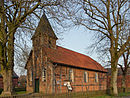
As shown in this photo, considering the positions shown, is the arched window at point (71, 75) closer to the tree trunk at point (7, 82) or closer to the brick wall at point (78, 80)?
the brick wall at point (78, 80)

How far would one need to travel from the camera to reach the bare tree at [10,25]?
12789 mm

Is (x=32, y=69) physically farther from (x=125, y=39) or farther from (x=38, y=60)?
(x=125, y=39)

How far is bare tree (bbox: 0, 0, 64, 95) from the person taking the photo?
12789 millimetres

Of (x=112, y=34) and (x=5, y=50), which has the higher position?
(x=112, y=34)

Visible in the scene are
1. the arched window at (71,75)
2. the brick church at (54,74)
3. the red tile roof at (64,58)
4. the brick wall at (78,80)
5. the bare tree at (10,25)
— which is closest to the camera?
the bare tree at (10,25)

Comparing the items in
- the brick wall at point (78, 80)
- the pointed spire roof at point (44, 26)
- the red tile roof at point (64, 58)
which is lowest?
the brick wall at point (78, 80)

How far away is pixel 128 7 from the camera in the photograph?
62.7 feet

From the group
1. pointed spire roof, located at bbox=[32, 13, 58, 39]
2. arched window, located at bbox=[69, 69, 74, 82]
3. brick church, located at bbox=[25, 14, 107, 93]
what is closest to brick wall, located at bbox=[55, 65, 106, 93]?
brick church, located at bbox=[25, 14, 107, 93]

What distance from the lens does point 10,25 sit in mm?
13750

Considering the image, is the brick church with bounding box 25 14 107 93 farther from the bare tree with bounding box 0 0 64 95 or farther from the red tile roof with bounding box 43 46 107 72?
the bare tree with bounding box 0 0 64 95

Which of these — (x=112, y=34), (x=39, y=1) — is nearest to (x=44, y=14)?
(x=39, y=1)

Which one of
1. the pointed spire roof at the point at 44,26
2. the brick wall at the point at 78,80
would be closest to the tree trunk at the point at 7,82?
the pointed spire roof at the point at 44,26

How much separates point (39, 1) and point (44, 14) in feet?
3.93

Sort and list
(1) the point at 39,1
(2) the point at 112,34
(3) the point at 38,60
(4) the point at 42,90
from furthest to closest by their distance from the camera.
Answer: (3) the point at 38,60, (4) the point at 42,90, (2) the point at 112,34, (1) the point at 39,1
